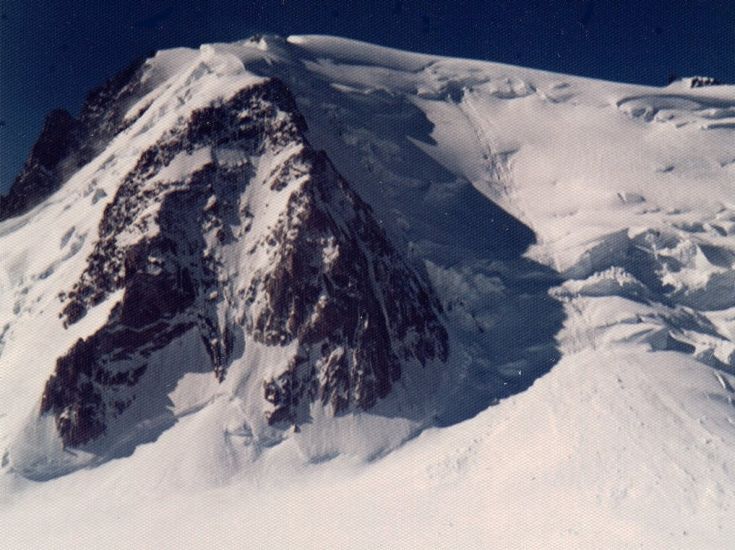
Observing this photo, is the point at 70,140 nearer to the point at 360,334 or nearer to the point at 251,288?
the point at 251,288

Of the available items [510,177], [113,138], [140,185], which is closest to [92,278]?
[140,185]

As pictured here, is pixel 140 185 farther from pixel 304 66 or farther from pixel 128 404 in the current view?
pixel 304 66

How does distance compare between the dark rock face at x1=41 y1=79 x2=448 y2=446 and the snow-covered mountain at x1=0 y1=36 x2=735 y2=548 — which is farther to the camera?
the dark rock face at x1=41 y1=79 x2=448 y2=446

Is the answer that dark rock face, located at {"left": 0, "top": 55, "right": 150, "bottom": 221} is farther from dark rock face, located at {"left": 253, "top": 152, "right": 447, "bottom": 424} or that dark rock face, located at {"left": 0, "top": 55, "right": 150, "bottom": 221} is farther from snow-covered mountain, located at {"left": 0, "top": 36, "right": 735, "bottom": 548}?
dark rock face, located at {"left": 253, "top": 152, "right": 447, "bottom": 424}

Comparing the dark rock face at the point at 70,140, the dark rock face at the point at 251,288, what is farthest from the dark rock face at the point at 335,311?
the dark rock face at the point at 70,140

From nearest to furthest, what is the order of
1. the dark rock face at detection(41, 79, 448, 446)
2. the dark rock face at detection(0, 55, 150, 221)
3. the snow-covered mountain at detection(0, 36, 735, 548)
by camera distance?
1. the snow-covered mountain at detection(0, 36, 735, 548)
2. the dark rock face at detection(41, 79, 448, 446)
3. the dark rock face at detection(0, 55, 150, 221)

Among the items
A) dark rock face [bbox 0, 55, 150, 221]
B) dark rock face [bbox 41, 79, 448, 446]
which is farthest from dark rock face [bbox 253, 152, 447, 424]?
dark rock face [bbox 0, 55, 150, 221]

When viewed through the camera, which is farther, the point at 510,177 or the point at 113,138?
the point at 113,138

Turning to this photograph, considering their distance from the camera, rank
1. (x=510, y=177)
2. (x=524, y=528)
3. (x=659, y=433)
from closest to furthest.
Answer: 1. (x=524, y=528)
2. (x=659, y=433)
3. (x=510, y=177)
